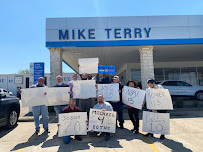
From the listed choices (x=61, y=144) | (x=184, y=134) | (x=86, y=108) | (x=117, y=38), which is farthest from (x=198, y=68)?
(x=61, y=144)

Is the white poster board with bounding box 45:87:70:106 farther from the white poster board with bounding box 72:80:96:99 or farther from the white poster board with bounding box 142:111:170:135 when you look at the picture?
the white poster board with bounding box 142:111:170:135

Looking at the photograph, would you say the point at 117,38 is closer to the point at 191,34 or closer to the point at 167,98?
the point at 191,34

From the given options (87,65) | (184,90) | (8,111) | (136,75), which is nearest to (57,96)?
(87,65)

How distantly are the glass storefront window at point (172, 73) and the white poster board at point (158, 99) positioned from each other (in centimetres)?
1326

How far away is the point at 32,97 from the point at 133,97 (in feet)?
10.6

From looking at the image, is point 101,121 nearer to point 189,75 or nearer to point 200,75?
point 189,75

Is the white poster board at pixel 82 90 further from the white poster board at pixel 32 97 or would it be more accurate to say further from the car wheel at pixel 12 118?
the car wheel at pixel 12 118

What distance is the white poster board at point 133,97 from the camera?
4.45 metres

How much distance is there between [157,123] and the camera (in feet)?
13.5

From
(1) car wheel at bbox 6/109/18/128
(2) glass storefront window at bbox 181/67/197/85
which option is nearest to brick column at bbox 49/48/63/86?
(1) car wheel at bbox 6/109/18/128

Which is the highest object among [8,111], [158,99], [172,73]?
[172,73]

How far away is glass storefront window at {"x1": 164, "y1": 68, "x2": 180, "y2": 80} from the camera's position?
16.3 m

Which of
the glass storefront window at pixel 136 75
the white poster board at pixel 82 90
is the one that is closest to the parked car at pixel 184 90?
the glass storefront window at pixel 136 75

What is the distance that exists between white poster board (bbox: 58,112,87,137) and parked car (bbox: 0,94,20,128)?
232 cm
